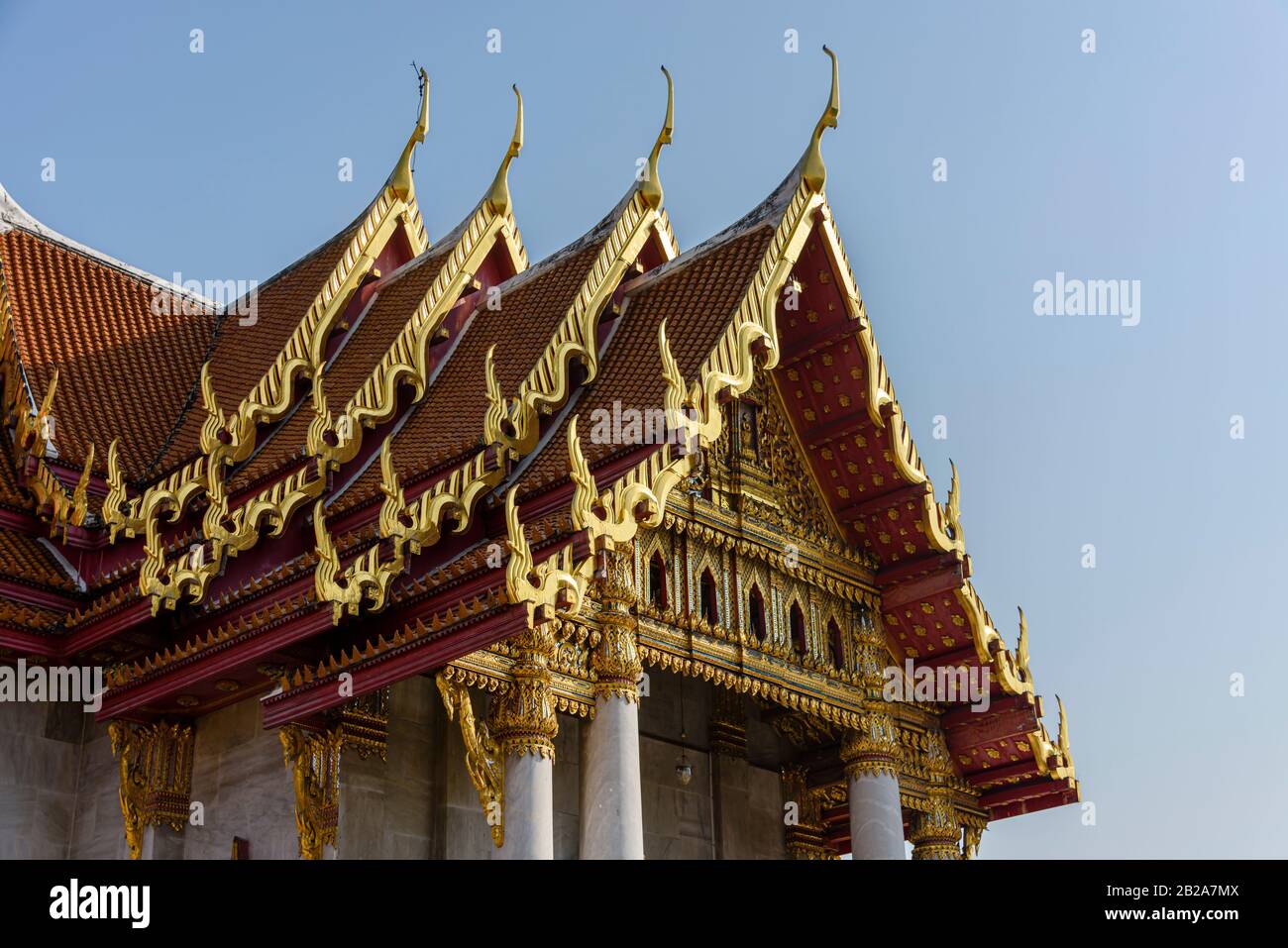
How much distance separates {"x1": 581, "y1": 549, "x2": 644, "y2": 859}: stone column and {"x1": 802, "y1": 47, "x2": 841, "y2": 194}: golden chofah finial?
9.91 feet

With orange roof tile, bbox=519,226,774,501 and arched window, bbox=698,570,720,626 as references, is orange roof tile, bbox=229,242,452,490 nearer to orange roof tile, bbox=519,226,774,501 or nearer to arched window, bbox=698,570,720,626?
orange roof tile, bbox=519,226,774,501

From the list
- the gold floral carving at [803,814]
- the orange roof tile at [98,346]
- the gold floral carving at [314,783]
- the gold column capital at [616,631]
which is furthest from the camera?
the orange roof tile at [98,346]

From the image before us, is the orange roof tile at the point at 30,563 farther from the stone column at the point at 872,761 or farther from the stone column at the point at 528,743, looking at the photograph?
the stone column at the point at 872,761

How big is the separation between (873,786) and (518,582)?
14.4ft

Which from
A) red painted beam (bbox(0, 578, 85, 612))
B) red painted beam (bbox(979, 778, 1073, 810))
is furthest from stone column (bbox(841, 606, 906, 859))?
red painted beam (bbox(0, 578, 85, 612))

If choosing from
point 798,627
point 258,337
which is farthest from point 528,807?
point 258,337

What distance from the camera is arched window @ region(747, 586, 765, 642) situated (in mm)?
14281

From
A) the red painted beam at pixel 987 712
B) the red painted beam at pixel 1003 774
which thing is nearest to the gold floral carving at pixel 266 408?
the red painted beam at pixel 987 712

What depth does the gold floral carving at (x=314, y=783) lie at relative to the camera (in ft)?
40.7

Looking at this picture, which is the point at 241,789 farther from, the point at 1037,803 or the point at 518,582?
the point at 1037,803

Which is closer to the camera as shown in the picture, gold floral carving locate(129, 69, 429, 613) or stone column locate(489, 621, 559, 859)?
stone column locate(489, 621, 559, 859)

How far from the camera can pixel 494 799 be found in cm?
1214

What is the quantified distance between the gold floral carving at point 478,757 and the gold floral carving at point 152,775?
2.62m
